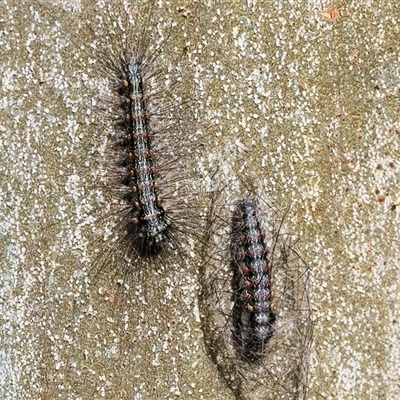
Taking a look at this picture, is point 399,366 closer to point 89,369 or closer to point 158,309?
point 158,309

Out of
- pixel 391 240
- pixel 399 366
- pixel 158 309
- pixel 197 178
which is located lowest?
pixel 399 366

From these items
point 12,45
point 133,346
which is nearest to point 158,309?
point 133,346

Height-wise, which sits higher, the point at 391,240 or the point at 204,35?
the point at 204,35

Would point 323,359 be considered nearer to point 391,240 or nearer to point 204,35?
point 391,240

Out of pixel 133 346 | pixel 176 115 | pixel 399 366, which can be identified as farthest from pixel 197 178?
pixel 399 366

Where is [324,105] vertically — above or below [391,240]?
above

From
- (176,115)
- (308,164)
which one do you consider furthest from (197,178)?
(308,164)

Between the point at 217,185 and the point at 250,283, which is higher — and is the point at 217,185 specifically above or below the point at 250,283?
above

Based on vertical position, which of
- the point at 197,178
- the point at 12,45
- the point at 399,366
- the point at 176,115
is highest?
the point at 12,45
